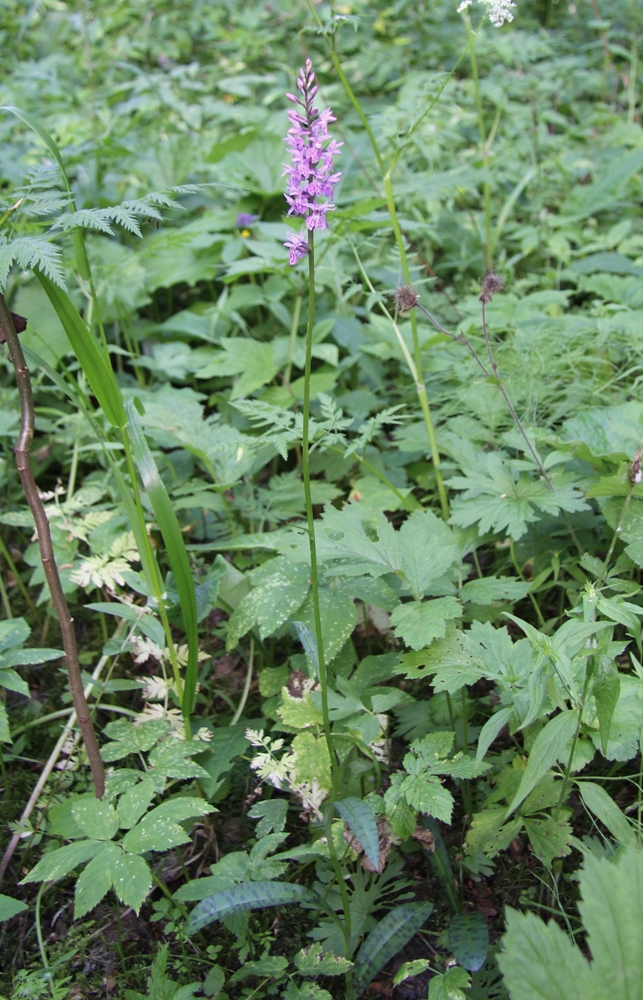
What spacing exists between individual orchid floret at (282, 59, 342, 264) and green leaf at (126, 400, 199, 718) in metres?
0.58

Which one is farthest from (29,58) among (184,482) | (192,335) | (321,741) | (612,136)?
(321,741)

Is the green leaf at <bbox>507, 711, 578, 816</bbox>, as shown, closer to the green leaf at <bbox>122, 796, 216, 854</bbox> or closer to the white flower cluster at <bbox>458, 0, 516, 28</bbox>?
the green leaf at <bbox>122, 796, 216, 854</bbox>

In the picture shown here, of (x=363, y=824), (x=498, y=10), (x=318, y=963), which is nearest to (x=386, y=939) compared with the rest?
(x=318, y=963)

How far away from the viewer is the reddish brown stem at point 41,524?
1383 millimetres

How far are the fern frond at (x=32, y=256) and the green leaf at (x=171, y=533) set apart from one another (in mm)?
362

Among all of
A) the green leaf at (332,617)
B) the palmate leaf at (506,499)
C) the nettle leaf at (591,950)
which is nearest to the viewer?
the nettle leaf at (591,950)

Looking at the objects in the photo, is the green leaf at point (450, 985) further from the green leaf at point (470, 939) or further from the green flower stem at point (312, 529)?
the green flower stem at point (312, 529)

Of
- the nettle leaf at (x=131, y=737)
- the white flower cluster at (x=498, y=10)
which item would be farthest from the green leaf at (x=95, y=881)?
the white flower cluster at (x=498, y=10)

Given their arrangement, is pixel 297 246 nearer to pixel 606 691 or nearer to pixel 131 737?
pixel 606 691

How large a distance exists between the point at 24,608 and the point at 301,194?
171 centimetres

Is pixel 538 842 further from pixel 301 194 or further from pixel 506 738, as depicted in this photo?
pixel 301 194

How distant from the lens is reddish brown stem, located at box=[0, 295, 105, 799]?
1383mm

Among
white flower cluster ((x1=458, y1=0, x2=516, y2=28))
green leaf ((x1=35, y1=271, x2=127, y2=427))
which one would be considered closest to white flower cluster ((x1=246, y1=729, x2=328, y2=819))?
green leaf ((x1=35, y1=271, x2=127, y2=427))

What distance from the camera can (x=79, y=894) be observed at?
1.24 meters
